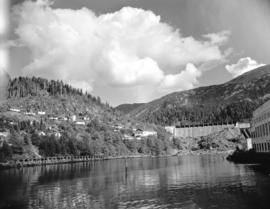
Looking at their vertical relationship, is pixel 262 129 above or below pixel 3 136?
below

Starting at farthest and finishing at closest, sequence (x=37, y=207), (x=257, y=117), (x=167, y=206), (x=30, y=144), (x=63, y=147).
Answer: (x=63, y=147), (x=30, y=144), (x=257, y=117), (x=37, y=207), (x=167, y=206)

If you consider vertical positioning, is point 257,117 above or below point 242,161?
above

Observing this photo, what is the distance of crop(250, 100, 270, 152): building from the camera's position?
7474cm

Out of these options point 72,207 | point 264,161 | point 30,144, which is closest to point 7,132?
point 30,144

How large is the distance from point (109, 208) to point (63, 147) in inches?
5713

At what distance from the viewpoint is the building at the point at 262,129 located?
245ft

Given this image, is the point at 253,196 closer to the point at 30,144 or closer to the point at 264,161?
the point at 264,161

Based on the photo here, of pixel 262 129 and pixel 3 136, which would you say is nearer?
pixel 262 129

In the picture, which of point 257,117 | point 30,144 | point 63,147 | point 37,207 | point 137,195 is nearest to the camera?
point 37,207

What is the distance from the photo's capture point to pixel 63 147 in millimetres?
170750

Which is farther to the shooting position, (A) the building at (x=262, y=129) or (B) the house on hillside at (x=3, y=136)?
(B) the house on hillside at (x=3, y=136)

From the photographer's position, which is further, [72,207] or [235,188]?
[235,188]

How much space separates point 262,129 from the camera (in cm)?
8006

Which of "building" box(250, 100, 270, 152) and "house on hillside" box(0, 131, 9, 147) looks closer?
"building" box(250, 100, 270, 152)
